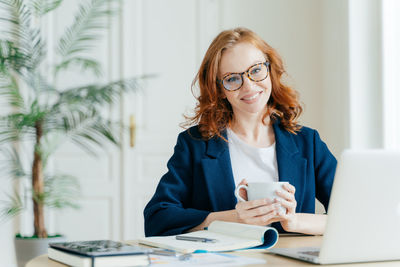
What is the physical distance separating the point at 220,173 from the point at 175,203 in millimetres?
172

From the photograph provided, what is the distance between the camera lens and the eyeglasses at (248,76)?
65.8 inches

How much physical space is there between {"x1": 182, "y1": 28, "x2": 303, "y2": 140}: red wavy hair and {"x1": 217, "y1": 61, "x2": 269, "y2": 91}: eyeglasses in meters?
0.07

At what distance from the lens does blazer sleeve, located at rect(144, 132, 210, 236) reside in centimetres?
149

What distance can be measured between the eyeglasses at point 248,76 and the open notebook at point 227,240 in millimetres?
524

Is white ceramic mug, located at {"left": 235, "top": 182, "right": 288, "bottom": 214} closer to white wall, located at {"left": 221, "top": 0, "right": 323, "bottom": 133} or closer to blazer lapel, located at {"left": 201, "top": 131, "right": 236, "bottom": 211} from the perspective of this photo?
blazer lapel, located at {"left": 201, "top": 131, "right": 236, "bottom": 211}

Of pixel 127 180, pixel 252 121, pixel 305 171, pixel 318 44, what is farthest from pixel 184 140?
pixel 318 44

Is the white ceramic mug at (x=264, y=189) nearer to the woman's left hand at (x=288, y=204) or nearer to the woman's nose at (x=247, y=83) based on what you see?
the woman's left hand at (x=288, y=204)

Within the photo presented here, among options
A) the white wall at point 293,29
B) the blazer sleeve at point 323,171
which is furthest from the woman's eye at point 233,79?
the white wall at point 293,29

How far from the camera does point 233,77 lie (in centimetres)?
168

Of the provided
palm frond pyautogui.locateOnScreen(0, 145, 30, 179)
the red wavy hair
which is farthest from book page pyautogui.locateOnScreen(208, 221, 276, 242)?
palm frond pyautogui.locateOnScreen(0, 145, 30, 179)

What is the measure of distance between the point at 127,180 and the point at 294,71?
1.41 metres

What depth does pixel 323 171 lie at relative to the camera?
1743 mm

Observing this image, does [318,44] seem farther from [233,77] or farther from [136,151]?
[233,77]

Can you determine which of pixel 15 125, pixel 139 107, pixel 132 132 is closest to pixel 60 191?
pixel 15 125
